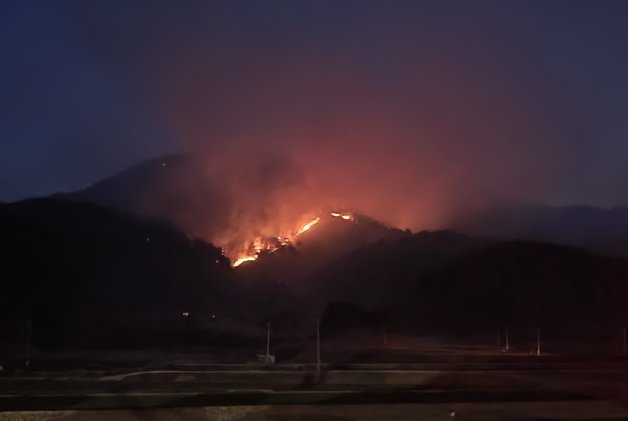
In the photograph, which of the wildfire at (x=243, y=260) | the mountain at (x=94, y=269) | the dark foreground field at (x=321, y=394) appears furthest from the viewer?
the wildfire at (x=243, y=260)

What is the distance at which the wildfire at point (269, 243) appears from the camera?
57031mm

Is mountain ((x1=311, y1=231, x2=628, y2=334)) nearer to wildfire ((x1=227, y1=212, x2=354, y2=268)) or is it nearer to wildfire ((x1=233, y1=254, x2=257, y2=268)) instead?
wildfire ((x1=227, y1=212, x2=354, y2=268))

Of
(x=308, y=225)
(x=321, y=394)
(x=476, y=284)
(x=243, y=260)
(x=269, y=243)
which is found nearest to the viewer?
(x=321, y=394)

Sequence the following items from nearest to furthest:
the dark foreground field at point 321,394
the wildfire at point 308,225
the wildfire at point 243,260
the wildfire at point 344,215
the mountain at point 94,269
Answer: the dark foreground field at point 321,394 < the mountain at point 94,269 < the wildfire at point 243,260 < the wildfire at point 308,225 < the wildfire at point 344,215

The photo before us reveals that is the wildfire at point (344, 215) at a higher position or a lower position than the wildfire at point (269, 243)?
higher

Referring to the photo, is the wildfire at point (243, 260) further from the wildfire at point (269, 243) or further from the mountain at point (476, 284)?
the mountain at point (476, 284)

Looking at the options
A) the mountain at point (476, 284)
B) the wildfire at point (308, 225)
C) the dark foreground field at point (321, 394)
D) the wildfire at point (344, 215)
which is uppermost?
the wildfire at point (344, 215)

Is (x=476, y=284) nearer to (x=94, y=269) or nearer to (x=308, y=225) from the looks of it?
(x=308, y=225)

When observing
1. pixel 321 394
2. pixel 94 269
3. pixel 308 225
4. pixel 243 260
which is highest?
pixel 308 225

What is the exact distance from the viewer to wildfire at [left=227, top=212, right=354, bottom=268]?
5703 cm

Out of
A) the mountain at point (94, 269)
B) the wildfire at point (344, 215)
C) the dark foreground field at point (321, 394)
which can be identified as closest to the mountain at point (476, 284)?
the wildfire at point (344, 215)

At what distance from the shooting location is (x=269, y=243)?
5700cm

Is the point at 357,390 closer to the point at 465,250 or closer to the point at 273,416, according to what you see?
the point at 273,416

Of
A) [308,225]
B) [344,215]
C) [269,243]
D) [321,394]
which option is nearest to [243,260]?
[269,243]
